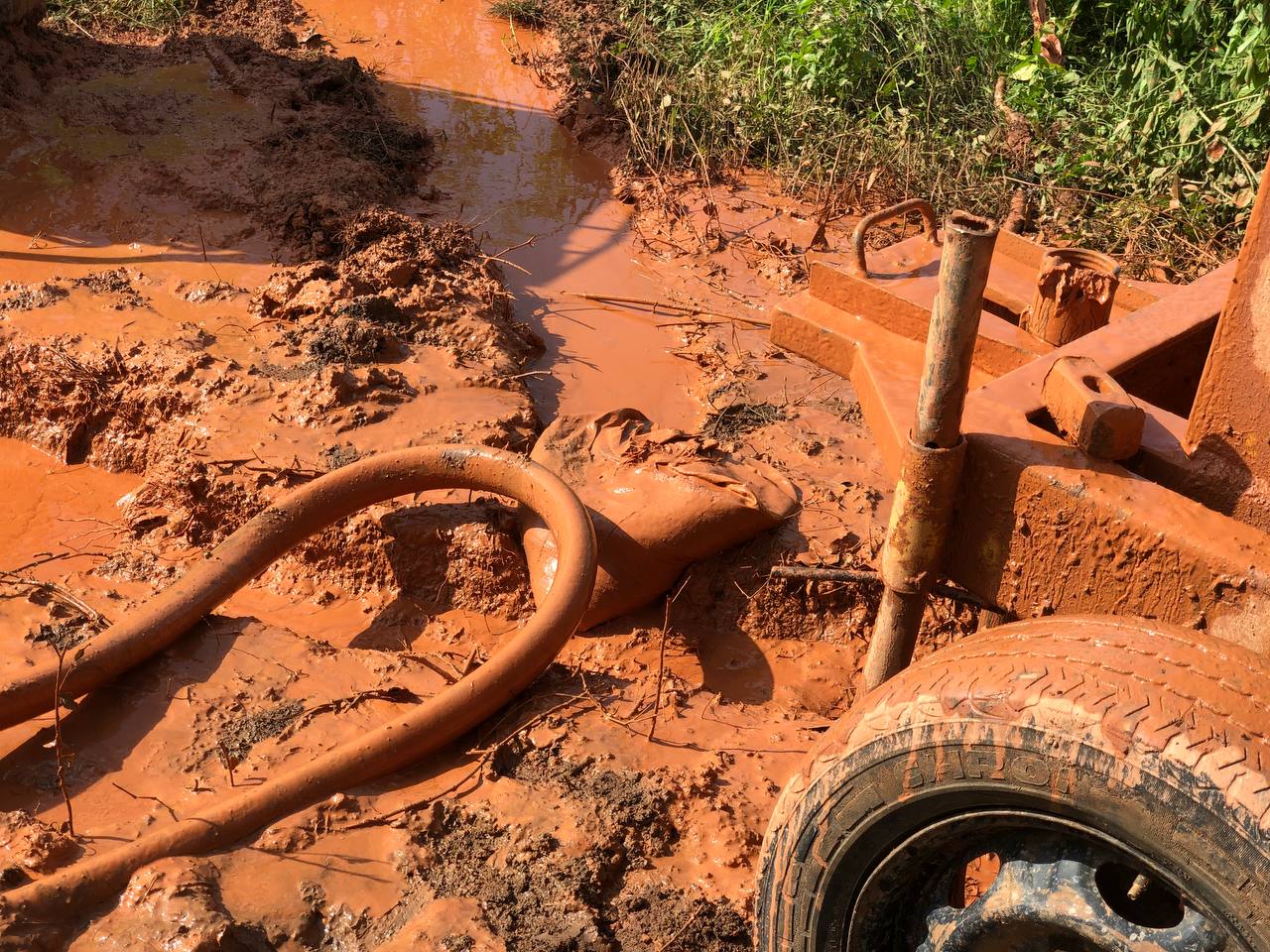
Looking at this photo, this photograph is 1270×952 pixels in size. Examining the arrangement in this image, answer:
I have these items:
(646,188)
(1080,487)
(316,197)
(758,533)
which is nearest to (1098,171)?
(646,188)

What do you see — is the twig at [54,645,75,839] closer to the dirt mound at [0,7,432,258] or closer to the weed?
the dirt mound at [0,7,432,258]

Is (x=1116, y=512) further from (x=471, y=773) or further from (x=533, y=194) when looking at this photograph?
(x=533, y=194)

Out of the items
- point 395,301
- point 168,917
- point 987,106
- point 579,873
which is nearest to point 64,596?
point 168,917

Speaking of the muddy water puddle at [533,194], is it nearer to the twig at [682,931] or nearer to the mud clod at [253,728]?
the mud clod at [253,728]

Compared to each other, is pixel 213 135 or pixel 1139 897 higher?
pixel 1139 897

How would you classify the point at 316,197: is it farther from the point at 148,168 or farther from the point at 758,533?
the point at 758,533

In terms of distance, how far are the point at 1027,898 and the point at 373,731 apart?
187cm

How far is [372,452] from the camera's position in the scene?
14.8 ft

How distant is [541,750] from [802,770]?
51.0 inches

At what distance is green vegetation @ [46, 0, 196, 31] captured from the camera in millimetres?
8430

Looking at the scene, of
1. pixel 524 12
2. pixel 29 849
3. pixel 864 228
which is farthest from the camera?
pixel 524 12

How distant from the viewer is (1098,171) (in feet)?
21.5

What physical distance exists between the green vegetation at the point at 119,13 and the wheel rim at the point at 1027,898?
8.66 metres

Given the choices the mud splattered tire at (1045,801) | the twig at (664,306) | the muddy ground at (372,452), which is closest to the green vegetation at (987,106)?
the muddy ground at (372,452)
